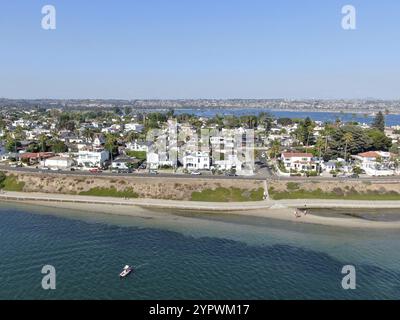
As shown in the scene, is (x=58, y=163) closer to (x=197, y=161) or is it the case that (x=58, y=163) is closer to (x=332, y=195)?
(x=197, y=161)

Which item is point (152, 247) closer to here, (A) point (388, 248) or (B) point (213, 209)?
(B) point (213, 209)

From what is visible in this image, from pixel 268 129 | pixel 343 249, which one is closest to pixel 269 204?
pixel 343 249

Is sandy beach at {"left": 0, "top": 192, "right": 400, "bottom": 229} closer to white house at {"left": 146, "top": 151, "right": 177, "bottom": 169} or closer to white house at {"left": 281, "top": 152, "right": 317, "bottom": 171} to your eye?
white house at {"left": 281, "top": 152, "right": 317, "bottom": 171}

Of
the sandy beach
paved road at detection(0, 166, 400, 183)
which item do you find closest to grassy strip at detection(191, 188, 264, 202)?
the sandy beach

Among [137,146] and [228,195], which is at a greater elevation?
[137,146]

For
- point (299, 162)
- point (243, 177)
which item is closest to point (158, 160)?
point (243, 177)
